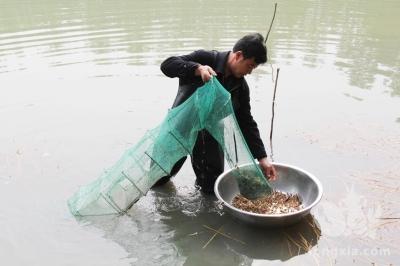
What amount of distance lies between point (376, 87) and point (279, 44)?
9.64ft

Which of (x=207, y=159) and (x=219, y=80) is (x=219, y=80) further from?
(x=207, y=159)

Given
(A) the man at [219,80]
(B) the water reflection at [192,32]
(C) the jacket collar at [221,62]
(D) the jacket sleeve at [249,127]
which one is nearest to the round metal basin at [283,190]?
(A) the man at [219,80]

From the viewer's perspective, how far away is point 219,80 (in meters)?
3.56

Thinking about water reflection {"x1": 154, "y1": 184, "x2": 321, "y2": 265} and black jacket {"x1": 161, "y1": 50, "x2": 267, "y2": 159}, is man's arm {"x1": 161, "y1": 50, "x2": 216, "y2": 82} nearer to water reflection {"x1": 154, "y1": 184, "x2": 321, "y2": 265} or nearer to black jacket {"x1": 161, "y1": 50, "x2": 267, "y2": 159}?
black jacket {"x1": 161, "y1": 50, "x2": 267, "y2": 159}

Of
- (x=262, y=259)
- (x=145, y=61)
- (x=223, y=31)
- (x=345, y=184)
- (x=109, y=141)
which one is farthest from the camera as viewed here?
(x=223, y=31)

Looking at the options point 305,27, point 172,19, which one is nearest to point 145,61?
point 172,19

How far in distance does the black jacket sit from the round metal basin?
327mm

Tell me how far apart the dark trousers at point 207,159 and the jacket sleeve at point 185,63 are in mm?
548

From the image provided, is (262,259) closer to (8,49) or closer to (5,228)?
(5,228)

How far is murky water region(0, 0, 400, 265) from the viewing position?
11.8 ft

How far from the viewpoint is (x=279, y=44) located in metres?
9.30

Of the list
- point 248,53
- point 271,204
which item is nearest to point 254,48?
point 248,53

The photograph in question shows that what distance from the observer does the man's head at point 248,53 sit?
125 inches

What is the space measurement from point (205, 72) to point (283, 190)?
1.43 m
